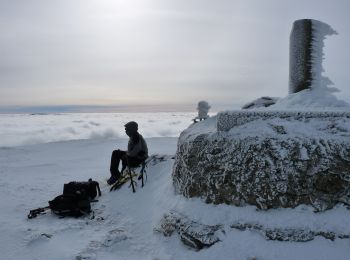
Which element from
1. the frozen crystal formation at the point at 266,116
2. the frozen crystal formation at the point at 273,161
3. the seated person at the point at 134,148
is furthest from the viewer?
the seated person at the point at 134,148

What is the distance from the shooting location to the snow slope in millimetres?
5176

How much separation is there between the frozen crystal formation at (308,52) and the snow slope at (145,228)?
3.56 metres

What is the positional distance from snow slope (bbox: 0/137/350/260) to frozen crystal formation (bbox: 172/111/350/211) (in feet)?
0.78

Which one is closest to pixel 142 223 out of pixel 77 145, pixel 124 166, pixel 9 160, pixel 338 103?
pixel 124 166

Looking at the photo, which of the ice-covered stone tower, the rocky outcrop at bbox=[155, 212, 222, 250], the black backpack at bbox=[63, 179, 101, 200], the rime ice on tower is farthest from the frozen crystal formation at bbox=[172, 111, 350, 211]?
the rime ice on tower

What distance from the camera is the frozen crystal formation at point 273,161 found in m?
5.54

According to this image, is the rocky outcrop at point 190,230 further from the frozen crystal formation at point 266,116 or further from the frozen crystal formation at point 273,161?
the frozen crystal formation at point 266,116

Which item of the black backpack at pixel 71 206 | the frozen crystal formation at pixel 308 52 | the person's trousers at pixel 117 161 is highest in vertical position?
the frozen crystal formation at pixel 308 52

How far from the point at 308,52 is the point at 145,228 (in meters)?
5.41

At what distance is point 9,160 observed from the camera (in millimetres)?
17875

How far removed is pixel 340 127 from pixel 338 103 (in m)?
1.52

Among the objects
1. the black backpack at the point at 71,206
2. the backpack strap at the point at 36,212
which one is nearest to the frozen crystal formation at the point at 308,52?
the black backpack at the point at 71,206

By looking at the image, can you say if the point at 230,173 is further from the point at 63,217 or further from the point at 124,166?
the point at 124,166

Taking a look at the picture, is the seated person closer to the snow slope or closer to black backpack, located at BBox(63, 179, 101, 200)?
the snow slope
